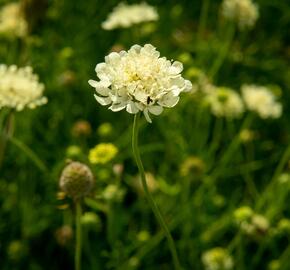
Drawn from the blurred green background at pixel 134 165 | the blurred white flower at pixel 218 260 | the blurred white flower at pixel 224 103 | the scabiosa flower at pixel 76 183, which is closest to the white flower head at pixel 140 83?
the scabiosa flower at pixel 76 183

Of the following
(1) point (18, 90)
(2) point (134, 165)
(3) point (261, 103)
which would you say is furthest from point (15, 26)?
(3) point (261, 103)

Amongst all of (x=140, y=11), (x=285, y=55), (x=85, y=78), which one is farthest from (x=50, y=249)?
(x=285, y=55)

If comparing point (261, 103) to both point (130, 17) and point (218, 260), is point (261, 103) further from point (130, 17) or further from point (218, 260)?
point (218, 260)

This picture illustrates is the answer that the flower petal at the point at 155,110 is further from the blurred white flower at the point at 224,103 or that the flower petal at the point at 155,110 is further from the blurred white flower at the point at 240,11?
the blurred white flower at the point at 240,11

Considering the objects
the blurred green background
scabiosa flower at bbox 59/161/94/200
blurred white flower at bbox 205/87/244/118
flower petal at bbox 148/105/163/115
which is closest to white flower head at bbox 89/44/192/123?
flower petal at bbox 148/105/163/115

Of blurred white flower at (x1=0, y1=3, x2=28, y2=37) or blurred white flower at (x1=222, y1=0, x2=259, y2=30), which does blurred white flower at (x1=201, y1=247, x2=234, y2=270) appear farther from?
blurred white flower at (x1=0, y1=3, x2=28, y2=37)

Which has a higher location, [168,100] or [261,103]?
[261,103]

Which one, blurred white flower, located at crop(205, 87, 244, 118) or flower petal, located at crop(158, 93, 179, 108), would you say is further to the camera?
blurred white flower, located at crop(205, 87, 244, 118)
